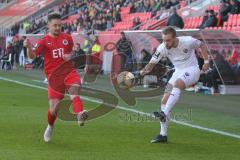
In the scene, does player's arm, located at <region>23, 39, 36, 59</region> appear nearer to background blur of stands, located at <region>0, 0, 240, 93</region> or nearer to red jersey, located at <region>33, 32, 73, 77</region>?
red jersey, located at <region>33, 32, 73, 77</region>

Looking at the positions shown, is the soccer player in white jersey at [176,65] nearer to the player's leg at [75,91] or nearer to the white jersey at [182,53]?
the white jersey at [182,53]

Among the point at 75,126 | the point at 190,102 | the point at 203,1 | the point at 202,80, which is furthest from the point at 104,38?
the point at 75,126

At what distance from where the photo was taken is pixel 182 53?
10.6m

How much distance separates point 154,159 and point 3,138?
287 cm

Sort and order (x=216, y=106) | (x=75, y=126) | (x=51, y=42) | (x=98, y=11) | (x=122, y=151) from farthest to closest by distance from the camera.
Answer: (x=98, y=11) < (x=216, y=106) < (x=75, y=126) < (x=51, y=42) < (x=122, y=151)

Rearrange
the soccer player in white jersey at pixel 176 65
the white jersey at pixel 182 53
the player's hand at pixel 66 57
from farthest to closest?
the white jersey at pixel 182 53, the soccer player in white jersey at pixel 176 65, the player's hand at pixel 66 57

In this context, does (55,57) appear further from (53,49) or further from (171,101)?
(171,101)

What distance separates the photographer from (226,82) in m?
21.5

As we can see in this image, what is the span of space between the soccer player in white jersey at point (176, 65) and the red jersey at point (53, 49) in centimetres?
141

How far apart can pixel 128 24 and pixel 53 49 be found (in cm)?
2509

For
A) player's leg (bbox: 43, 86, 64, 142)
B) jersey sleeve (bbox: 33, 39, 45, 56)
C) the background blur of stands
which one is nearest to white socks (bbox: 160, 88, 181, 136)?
player's leg (bbox: 43, 86, 64, 142)

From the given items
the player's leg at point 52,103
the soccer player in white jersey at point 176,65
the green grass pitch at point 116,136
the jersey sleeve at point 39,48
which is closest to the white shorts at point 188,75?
the soccer player in white jersey at point 176,65

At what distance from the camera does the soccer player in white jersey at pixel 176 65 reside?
34.3 ft

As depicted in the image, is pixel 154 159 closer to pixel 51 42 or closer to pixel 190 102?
pixel 51 42
